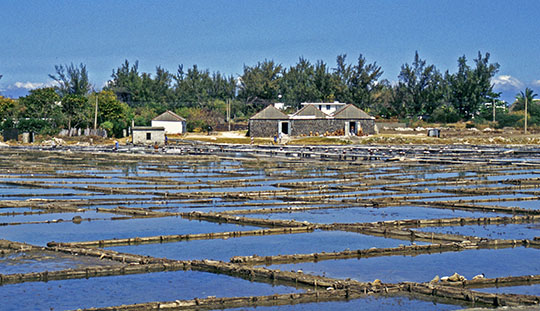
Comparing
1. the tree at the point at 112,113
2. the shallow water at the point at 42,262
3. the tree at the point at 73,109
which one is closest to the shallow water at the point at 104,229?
the shallow water at the point at 42,262

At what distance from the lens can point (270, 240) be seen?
18375 mm

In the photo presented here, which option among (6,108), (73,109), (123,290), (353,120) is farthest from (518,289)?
(6,108)

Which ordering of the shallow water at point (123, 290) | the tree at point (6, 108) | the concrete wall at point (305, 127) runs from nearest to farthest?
1. the shallow water at point (123, 290)
2. the concrete wall at point (305, 127)
3. the tree at point (6, 108)

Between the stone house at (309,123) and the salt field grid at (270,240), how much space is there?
36.9 m

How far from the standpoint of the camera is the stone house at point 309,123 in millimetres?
71812

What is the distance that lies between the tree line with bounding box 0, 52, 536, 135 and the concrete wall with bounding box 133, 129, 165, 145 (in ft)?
25.4

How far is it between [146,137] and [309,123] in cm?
1587

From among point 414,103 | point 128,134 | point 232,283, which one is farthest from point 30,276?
point 414,103

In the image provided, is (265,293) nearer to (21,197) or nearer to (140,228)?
(140,228)

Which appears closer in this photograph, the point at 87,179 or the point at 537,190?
the point at 537,190

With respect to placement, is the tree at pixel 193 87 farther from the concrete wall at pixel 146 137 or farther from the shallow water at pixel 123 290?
the shallow water at pixel 123 290

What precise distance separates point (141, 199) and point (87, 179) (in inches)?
331

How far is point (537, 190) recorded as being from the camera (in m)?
29.1

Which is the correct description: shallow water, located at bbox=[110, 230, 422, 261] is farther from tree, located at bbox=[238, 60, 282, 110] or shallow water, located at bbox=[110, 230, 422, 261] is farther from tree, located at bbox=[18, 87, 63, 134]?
tree, located at bbox=[238, 60, 282, 110]
